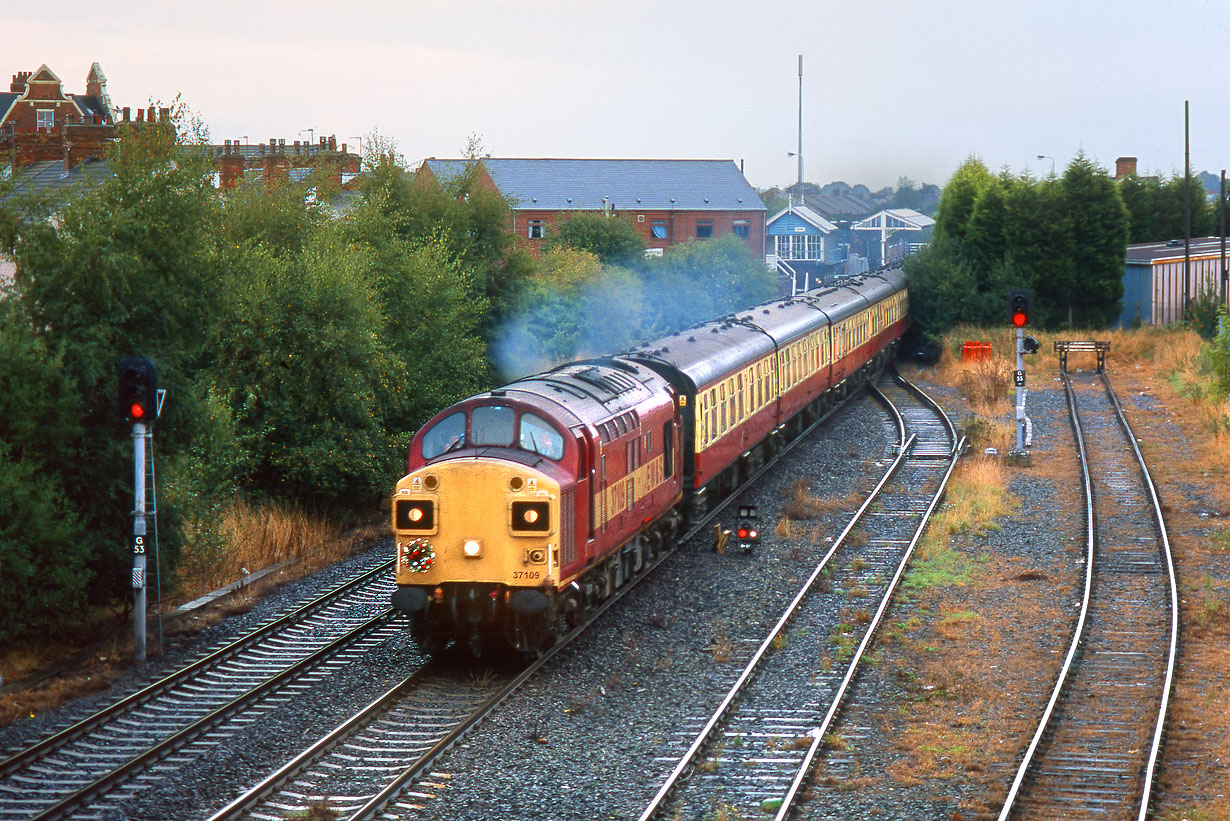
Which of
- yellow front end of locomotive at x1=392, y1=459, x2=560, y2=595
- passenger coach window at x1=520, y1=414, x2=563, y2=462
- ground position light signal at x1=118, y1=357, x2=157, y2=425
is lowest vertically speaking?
yellow front end of locomotive at x1=392, y1=459, x2=560, y2=595

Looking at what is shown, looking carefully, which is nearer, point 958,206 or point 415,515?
point 415,515

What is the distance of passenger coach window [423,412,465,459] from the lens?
14500 millimetres

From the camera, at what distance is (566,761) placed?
1188cm

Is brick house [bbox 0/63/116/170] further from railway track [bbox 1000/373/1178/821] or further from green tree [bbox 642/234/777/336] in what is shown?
railway track [bbox 1000/373/1178/821]

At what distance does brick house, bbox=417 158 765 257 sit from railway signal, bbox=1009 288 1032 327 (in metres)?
56.9

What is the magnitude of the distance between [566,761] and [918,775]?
3056 mm

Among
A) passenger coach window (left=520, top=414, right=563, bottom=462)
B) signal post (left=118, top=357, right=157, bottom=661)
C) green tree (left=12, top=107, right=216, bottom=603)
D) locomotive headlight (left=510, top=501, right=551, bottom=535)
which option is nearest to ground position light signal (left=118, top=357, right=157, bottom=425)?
signal post (left=118, top=357, right=157, bottom=661)

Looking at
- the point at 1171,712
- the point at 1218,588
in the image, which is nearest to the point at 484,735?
the point at 1171,712

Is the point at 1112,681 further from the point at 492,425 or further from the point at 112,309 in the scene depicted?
the point at 112,309

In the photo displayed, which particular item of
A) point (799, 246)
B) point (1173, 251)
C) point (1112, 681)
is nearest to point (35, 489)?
point (1112, 681)

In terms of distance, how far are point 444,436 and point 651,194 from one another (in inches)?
2889

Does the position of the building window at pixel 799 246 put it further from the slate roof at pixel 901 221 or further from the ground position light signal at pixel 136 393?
the ground position light signal at pixel 136 393

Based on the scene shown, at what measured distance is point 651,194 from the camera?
284ft

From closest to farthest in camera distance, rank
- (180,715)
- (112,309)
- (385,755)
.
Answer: (385,755) → (180,715) → (112,309)
